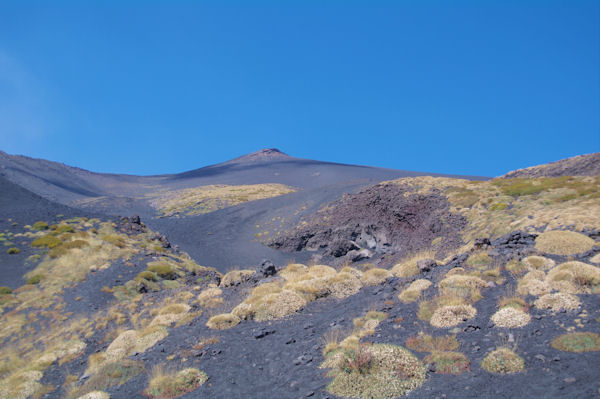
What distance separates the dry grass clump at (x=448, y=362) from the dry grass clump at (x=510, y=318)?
1.95 m

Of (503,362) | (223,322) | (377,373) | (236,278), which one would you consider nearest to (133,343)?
(223,322)

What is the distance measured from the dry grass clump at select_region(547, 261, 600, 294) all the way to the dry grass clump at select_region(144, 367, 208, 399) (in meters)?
10.8

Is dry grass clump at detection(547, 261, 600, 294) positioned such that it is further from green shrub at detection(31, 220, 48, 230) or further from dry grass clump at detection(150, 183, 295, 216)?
dry grass clump at detection(150, 183, 295, 216)

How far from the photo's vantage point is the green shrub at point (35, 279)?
2838cm

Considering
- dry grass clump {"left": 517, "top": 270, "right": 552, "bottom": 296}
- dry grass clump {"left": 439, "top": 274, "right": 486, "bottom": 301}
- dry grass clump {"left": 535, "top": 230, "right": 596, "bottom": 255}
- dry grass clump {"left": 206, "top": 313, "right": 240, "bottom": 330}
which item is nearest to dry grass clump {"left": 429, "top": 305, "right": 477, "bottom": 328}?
dry grass clump {"left": 439, "top": 274, "right": 486, "bottom": 301}

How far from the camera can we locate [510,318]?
400 inches

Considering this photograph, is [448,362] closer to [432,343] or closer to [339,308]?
[432,343]

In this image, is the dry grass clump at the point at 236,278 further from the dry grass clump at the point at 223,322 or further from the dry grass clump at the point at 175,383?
the dry grass clump at the point at 175,383

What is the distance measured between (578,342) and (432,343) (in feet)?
10.4

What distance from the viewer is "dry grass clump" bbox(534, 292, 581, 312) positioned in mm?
10102

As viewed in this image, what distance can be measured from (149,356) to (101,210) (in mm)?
72615

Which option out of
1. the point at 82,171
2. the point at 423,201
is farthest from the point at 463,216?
the point at 82,171

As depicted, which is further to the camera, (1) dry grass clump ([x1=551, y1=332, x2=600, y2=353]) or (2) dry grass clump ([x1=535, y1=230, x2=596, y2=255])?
(2) dry grass clump ([x1=535, y1=230, x2=596, y2=255])

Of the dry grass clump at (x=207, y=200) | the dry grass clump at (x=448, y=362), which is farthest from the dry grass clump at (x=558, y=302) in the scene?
the dry grass clump at (x=207, y=200)
